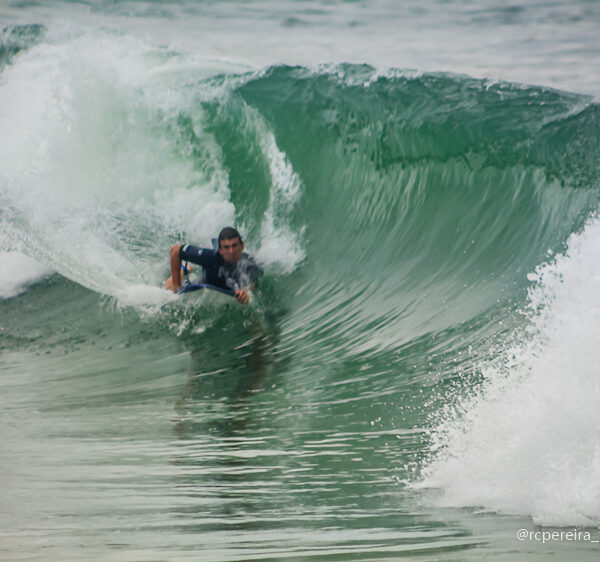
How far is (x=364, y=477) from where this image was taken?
3348 millimetres

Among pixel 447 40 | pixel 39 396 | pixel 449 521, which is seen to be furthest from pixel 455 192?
pixel 449 521

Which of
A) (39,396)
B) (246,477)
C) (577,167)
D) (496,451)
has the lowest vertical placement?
(39,396)

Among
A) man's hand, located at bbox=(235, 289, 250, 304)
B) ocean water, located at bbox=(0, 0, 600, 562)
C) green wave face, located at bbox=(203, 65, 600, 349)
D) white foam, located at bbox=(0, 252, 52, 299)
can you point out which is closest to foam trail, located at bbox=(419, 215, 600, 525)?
ocean water, located at bbox=(0, 0, 600, 562)

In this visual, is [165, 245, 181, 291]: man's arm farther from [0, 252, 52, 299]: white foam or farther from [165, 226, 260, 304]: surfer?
[0, 252, 52, 299]: white foam

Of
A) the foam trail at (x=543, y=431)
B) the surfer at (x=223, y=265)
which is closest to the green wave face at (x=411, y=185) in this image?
the surfer at (x=223, y=265)

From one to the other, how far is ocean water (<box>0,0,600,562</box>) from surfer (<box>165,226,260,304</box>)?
0.20 m

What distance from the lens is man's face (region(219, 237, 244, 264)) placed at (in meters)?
6.20

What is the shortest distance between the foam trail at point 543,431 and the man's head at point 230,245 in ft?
9.48

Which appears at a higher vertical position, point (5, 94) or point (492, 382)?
point (5, 94)

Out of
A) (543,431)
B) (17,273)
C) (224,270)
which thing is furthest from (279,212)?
(543,431)

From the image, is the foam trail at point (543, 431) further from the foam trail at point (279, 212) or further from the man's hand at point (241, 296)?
the foam trail at point (279, 212)

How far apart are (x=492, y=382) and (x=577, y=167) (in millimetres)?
4091

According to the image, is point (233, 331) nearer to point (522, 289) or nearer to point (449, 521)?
point (522, 289)

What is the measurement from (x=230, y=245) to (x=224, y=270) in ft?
0.99
